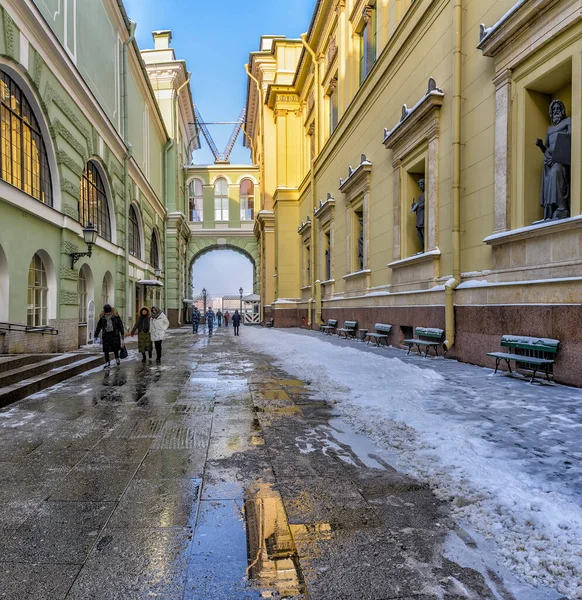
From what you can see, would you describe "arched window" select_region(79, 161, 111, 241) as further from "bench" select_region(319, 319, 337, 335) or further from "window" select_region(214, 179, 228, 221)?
"window" select_region(214, 179, 228, 221)

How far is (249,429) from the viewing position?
491 cm

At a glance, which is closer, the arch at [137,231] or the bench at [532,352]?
the bench at [532,352]

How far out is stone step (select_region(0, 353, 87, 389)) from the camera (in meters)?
7.03

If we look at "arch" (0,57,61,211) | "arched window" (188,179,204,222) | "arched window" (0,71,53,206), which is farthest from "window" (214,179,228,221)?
"arched window" (0,71,53,206)

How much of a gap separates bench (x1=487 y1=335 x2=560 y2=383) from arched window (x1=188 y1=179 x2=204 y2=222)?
126 feet

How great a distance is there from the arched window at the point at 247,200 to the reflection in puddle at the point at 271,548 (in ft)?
136

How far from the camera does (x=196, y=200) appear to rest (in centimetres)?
4303

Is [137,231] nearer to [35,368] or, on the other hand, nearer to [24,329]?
[24,329]

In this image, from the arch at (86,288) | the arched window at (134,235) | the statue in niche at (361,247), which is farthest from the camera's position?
the arched window at (134,235)

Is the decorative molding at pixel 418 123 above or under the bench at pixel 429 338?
above

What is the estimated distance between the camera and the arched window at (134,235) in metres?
22.8

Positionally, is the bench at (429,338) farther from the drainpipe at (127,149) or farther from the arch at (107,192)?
the drainpipe at (127,149)

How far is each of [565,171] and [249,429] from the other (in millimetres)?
5888

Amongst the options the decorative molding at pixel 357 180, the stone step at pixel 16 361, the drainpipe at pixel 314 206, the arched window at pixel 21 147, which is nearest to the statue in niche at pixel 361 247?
the decorative molding at pixel 357 180
